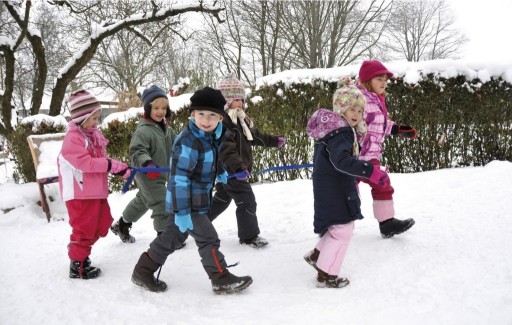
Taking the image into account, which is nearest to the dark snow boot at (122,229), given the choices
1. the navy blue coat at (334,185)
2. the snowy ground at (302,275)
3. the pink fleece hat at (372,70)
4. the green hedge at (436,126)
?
the snowy ground at (302,275)

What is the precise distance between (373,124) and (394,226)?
893 millimetres

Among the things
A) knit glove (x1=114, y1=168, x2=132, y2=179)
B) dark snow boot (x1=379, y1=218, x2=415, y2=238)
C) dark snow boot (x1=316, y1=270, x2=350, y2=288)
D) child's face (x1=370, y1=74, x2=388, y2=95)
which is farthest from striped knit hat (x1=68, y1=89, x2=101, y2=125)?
dark snow boot (x1=379, y1=218, x2=415, y2=238)

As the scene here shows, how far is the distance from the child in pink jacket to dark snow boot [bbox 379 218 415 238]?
2222mm

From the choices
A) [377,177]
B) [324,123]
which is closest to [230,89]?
[324,123]

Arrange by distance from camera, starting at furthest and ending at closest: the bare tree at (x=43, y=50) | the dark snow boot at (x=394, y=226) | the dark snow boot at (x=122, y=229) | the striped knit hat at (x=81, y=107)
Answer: the bare tree at (x=43, y=50) → the dark snow boot at (x=122, y=229) → the dark snow boot at (x=394, y=226) → the striped knit hat at (x=81, y=107)

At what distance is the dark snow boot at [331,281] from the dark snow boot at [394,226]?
0.83 meters

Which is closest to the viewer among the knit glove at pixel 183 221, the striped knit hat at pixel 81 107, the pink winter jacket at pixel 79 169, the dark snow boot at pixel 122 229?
the knit glove at pixel 183 221

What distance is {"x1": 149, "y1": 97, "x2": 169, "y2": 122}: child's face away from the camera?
11.6ft

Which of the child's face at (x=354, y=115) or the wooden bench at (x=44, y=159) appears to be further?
the wooden bench at (x=44, y=159)

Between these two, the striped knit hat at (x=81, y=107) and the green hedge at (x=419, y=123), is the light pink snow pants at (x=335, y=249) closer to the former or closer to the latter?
the striped knit hat at (x=81, y=107)

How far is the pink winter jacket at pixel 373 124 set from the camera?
3.31m

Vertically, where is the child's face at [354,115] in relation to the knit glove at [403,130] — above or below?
above

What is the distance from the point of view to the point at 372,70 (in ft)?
10.9

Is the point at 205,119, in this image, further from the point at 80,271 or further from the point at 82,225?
the point at 80,271
